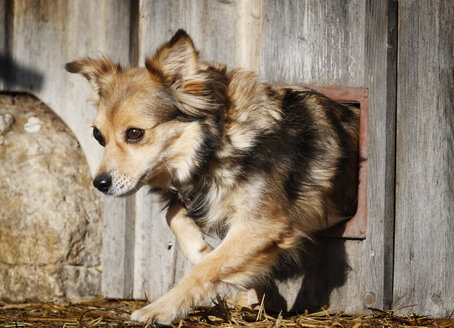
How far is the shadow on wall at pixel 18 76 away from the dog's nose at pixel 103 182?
4.93 feet

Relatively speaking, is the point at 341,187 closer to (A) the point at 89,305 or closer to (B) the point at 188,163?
(B) the point at 188,163

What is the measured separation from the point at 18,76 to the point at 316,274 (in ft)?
8.59

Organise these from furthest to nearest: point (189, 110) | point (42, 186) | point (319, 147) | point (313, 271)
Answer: point (42, 186), point (313, 271), point (319, 147), point (189, 110)

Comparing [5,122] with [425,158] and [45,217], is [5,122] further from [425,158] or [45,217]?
[425,158]

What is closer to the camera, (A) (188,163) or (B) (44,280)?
(A) (188,163)

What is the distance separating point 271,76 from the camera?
11.8 ft

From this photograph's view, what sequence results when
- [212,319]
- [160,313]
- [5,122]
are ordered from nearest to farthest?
[160,313] < [212,319] < [5,122]

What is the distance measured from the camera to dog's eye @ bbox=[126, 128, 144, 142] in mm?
2932

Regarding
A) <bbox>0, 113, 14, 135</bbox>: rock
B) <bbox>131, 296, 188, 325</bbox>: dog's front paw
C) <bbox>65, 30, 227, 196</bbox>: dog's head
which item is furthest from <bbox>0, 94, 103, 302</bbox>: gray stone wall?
<bbox>131, 296, 188, 325</bbox>: dog's front paw

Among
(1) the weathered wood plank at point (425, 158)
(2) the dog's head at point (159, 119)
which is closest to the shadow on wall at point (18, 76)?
(2) the dog's head at point (159, 119)

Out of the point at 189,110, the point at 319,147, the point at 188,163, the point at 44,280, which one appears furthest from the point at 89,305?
the point at 319,147

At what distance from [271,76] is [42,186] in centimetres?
180

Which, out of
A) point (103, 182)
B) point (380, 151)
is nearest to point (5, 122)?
point (103, 182)

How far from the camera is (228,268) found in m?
2.95
